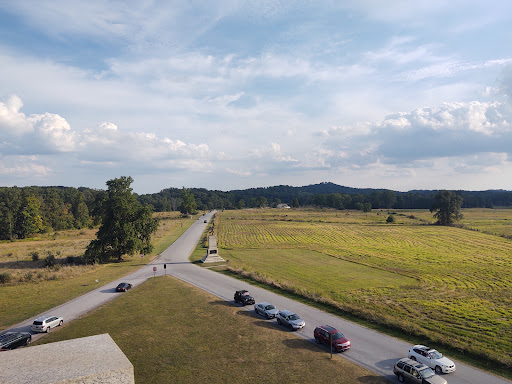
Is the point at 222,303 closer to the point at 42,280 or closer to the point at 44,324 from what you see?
the point at 44,324

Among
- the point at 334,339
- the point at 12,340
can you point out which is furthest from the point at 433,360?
the point at 12,340

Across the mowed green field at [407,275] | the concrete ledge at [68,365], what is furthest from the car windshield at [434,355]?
the concrete ledge at [68,365]

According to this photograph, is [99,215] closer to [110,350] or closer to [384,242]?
[110,350]

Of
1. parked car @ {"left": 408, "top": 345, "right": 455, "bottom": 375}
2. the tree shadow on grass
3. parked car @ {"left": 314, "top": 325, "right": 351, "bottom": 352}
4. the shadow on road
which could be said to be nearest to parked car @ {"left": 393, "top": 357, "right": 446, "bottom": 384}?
the shadow on road

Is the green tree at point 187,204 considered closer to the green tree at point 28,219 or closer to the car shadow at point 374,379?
the green tree at point 28,219

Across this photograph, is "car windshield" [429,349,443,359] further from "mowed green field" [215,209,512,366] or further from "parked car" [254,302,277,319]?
"parked car" [254,302,277,319]

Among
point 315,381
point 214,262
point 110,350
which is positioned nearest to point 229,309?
point 315,381
